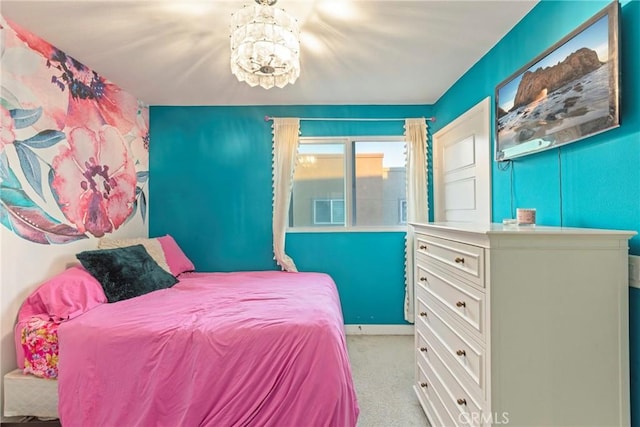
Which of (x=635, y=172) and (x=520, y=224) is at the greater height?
(x=635, y=172)

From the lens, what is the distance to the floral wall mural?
1.84 m

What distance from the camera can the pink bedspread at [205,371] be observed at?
1.44 meters

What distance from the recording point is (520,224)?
1.47 metres

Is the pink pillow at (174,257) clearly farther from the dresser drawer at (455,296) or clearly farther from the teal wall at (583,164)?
the teal wall at (583,164)

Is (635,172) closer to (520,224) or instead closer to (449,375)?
(520,224)

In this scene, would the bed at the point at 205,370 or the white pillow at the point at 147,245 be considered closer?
the bed at the point at 205,370

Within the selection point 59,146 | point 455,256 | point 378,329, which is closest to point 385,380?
point 378,329

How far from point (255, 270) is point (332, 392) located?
6.60 ft

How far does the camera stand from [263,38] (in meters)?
1.49

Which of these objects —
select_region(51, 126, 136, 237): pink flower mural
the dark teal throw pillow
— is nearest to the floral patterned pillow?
the dark teal throw pillow

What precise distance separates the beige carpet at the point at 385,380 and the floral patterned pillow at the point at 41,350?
1841 millimetres

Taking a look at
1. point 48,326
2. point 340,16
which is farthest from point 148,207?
point 340,16

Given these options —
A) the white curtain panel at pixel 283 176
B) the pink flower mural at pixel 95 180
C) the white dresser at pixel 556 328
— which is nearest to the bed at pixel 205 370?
the white dresser at pixel 556 328

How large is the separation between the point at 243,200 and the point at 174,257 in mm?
897
